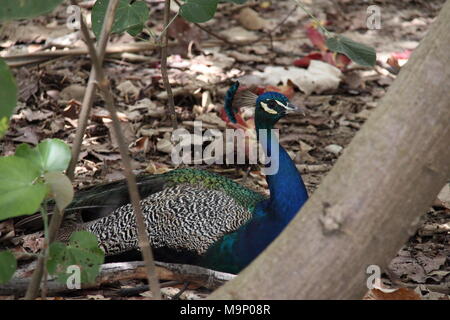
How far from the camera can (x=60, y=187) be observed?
85.8 inches

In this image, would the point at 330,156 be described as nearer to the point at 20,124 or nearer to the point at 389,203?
the point at 20,124

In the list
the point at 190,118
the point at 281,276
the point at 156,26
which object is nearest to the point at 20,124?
the point at 190,118

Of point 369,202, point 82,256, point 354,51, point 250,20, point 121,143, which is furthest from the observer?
point 250,20

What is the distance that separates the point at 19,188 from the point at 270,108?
5.34 feet

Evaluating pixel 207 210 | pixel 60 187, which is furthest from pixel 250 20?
pixel 60 187

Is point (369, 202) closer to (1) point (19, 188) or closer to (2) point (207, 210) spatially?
(1) point (19, 188)

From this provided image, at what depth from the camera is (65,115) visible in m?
4.75

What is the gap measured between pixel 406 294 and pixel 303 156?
1.91m

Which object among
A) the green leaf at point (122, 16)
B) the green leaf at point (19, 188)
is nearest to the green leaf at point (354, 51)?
the green leaf at point (122, 16)

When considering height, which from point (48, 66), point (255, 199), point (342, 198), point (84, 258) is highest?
point (48, 66)

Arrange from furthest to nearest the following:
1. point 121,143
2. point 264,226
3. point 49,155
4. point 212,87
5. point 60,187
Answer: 1. point 212,87
2. point 264,226
3. point 49,155
4. point 60,187
5. point 121,143

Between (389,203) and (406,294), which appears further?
(406,294)

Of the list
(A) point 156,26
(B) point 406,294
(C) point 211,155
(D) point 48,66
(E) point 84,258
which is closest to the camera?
(E) point 84,258

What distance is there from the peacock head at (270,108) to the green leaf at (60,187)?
1.49 m
